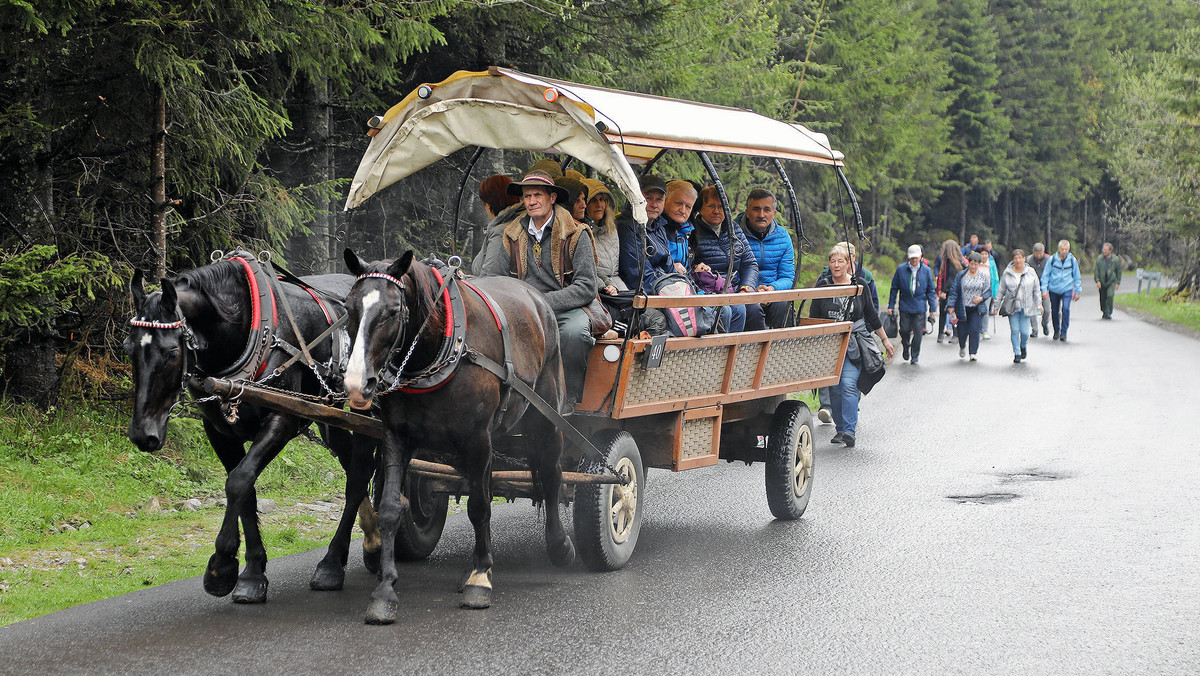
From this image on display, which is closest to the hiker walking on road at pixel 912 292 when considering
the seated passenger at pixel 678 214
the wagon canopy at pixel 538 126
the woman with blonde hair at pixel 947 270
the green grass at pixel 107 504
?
the woman with blonde hair at pixel 947 270

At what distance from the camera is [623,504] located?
715 cm

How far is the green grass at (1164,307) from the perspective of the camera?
95.6ft

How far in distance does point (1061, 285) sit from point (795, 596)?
1833 centimetres

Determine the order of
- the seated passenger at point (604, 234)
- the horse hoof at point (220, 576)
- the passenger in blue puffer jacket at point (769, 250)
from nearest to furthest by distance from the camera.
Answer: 1. the horse hoof at point (220, 576)
2. the seated passenger at point (604, 234)
3. the passenger in blue puffer jacket at point (769, 250)

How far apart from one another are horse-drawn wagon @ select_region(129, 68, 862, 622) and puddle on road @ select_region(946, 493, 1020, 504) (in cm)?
135

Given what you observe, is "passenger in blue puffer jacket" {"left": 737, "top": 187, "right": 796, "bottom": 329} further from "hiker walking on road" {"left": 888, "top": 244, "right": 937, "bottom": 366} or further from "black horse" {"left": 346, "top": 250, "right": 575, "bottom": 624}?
"hiker walking on road" {"left": 888, "top": 244, "right": 937, "bottom": 366}

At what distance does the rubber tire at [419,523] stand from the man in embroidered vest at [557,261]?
1.08m

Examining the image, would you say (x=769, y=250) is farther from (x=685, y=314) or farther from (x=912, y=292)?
(x=912, y=292)

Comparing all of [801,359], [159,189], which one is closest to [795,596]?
[801,359]

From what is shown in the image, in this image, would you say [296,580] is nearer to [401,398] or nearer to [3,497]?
[401,398]

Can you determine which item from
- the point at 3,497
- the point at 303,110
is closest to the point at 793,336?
the point at 3,497

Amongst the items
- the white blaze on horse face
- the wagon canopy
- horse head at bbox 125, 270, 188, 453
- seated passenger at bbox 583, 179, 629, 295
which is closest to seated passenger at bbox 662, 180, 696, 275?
seated passenger at bbox 583, 179, 629, 295

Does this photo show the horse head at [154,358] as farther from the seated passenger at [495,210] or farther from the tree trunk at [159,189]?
the tree trunk at [159,189]

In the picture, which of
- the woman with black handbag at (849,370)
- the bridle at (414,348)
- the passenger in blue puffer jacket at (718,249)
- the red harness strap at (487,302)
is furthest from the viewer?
the woman with black handbag at (849,370)
